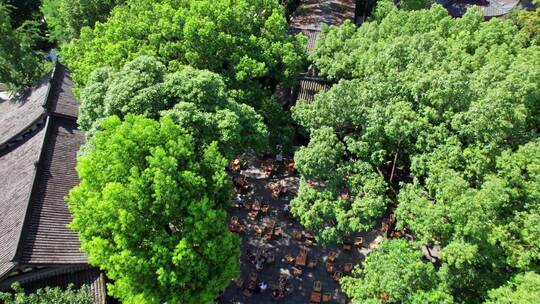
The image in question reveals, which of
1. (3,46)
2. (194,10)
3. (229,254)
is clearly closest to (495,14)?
(194,10)

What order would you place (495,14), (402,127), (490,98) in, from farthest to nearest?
(495,14), (402,127), (490,98)

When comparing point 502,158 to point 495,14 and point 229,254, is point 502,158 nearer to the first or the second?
point 229,254

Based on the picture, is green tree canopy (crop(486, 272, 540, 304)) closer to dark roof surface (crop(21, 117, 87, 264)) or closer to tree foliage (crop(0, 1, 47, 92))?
dark roof surface (crop(21, 117, 87, 264))

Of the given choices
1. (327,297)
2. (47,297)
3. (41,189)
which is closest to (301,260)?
(327,297)

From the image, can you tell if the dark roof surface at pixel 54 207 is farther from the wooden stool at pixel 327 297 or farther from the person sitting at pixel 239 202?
the wooden stool at pixel 327 297

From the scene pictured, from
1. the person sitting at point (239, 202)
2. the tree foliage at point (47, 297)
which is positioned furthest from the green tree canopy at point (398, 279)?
the person sitting at point (239, 202)

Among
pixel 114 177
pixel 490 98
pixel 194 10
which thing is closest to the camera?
pixel 114 177

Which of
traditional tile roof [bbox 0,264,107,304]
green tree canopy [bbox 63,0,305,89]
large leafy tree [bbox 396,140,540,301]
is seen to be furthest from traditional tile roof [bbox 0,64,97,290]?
large leafy tree [bbox 396,140,540,301]
